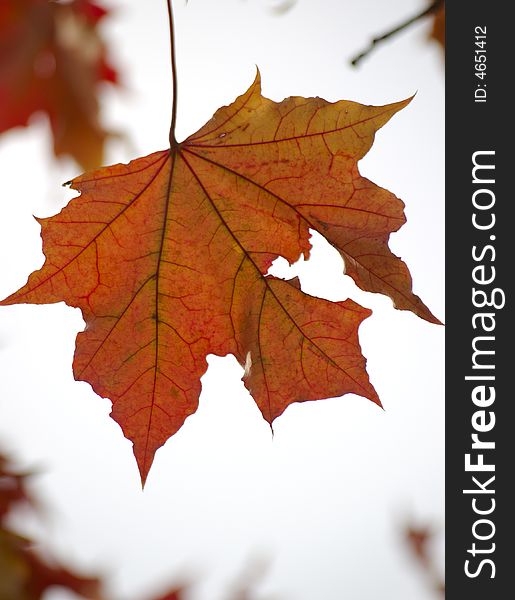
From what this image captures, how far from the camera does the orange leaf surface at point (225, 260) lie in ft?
4.42

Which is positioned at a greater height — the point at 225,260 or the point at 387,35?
the point at 387,35

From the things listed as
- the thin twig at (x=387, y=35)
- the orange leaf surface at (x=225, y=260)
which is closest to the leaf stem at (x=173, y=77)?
the orange leaf surface at (x=225, y=260)

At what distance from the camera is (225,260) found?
4.86 ft

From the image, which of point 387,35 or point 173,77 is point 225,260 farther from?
point 387,35

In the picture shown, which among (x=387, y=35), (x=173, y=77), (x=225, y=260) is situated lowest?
(x=225, y=260)

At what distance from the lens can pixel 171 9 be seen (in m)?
1.43

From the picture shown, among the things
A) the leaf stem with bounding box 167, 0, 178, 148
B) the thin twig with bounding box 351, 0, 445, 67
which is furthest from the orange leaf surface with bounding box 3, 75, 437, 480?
the thin twig with bounding box 351, 0, 445, 67

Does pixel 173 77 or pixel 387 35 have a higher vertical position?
pixel 387 35

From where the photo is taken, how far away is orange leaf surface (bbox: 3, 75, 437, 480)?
1.35m

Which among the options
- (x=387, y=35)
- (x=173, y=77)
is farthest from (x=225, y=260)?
(x=387, y=35)

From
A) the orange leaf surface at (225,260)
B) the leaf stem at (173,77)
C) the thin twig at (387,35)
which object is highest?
the thin twig at (387,35)

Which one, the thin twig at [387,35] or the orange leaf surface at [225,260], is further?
the thin twig at [387,35]

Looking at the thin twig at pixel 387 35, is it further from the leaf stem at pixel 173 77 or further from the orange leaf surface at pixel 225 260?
the leaf stem at pixel 173 77

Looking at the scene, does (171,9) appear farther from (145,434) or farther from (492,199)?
(492,199)
